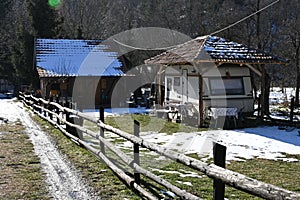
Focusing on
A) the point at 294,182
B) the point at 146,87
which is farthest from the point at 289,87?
the point at 294,182

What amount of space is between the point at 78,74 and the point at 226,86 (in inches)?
456

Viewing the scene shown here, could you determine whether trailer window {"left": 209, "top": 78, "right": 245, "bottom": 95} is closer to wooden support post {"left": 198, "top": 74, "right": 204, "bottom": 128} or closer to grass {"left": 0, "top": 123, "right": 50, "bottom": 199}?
wooden support post {"left": 198, "top": 74, "right": 204, "bottom": 128}

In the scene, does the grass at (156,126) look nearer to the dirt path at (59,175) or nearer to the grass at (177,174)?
the grass at (177,174)

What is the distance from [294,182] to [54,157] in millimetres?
5188

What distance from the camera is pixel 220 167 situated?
3.32m

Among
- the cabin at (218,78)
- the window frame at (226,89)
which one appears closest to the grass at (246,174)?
the cabin at (218,78)

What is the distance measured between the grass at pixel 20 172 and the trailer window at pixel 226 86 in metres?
8.62

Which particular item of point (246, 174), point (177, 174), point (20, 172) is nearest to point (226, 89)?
point (246, 174)

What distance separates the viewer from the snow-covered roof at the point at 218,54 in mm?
14250

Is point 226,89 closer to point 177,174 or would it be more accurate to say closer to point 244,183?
point 177,174

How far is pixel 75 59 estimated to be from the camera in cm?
2522

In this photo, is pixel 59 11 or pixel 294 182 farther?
pixel 59 11

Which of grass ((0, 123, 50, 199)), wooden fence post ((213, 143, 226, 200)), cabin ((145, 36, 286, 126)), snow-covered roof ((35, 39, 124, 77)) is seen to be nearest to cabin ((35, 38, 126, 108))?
snow-covered roof ((35, 39, 124, 77))

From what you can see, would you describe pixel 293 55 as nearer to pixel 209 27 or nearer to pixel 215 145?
pixel 209 27
